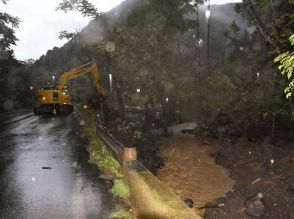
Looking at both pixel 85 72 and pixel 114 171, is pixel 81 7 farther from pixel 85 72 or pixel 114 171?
pixel 114 171

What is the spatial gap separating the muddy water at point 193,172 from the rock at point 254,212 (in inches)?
65.4

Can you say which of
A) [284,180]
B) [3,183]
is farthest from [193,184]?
[3,183]

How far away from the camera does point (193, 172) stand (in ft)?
49.3

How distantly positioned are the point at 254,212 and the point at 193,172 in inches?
204

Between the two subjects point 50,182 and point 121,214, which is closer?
point 121,214

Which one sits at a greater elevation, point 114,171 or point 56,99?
point 56,99

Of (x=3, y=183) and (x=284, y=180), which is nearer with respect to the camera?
(x=3, y=183)

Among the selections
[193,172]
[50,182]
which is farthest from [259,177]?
[50,182]

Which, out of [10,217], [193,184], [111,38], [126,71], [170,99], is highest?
[111,38]

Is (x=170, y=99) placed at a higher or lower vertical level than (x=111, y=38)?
lower

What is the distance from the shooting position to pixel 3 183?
8.61m

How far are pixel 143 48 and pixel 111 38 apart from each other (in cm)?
228

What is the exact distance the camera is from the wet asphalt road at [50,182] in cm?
654

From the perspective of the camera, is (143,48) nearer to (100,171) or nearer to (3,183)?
(100,171)
